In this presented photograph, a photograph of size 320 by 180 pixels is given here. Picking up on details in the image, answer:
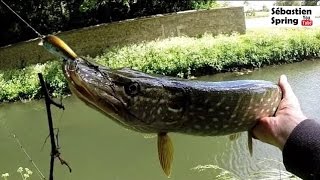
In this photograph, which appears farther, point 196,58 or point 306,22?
point 306,22

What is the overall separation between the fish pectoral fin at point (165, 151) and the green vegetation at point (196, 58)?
13.7 meters

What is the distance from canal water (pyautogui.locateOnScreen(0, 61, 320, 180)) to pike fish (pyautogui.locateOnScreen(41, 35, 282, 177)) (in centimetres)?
413

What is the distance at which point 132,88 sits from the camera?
152 cm

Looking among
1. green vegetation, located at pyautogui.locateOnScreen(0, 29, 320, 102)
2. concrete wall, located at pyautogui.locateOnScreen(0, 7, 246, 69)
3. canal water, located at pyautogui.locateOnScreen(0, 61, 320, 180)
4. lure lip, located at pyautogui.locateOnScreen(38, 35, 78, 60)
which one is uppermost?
lure lip, located at pyautogui.locateOnScreen(38, 35, 78, 60)

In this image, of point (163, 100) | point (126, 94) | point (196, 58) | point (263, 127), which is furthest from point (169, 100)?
point (196, 58)

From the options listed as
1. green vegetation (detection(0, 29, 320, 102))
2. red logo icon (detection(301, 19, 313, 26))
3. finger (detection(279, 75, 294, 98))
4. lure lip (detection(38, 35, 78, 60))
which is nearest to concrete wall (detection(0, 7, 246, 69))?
green vegetation (detection(0, 29, 320, 102))

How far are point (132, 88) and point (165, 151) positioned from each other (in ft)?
0.70

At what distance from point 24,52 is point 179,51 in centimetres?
612

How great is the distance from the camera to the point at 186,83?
5.11 feet

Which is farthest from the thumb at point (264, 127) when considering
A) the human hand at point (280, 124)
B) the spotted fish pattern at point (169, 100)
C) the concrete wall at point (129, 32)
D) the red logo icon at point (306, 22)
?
the red logo icon at point (306, 22)

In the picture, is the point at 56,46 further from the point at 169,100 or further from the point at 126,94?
the point at 169,100

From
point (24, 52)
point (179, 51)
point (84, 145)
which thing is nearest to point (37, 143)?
point (84, 145)

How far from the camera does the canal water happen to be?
8336 mm

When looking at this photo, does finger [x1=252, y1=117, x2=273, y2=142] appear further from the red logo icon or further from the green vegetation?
the red logo icon
